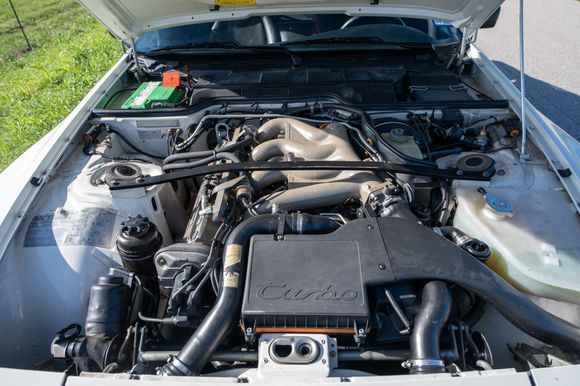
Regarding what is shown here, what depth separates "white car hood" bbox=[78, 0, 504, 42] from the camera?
2.22 metres

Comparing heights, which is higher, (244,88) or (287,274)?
(244,88)

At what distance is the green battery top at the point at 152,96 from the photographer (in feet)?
7.27

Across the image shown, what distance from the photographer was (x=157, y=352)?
1.29 metres

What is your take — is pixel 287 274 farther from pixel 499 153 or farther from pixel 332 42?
pixel 332 42

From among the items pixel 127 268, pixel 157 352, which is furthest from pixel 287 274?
pixel 127 268

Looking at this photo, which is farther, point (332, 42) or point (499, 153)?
Answer: point (332, 42)

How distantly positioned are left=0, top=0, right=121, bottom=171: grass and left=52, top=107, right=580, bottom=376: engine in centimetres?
330

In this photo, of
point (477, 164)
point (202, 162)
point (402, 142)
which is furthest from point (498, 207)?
point (202, 162)

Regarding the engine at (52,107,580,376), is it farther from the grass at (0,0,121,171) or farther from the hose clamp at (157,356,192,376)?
the grass at (0,0,121,171)

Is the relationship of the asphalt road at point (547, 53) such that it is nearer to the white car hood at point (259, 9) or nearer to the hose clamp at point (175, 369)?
the white car hood at point (259, 9)

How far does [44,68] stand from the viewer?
5.85m

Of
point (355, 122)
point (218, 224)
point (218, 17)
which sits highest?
point (218, 17)

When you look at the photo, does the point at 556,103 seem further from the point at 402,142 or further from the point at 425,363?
the point at 425,363

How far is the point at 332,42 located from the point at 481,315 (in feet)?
5.77
